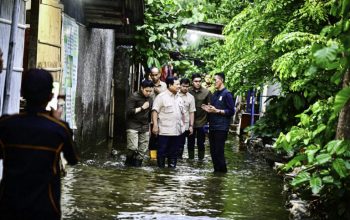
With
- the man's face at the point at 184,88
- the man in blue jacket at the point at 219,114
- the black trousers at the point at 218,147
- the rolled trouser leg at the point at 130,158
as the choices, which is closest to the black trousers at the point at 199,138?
the man's face at the point at 184,88

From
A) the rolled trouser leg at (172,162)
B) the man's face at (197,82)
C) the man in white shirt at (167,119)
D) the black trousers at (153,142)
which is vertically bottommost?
the rolled trouser leg at (172,162)

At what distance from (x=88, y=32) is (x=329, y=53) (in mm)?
11295

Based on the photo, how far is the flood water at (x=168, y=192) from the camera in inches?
348

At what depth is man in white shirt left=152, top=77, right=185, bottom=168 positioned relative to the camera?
13.3 m

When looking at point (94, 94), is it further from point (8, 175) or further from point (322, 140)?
point (8, 175)

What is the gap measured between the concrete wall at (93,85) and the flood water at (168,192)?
1.43 m

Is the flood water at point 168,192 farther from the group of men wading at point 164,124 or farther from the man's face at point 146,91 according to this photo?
the man's face at point 146,91

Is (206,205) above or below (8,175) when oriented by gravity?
below

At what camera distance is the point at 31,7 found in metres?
10.6

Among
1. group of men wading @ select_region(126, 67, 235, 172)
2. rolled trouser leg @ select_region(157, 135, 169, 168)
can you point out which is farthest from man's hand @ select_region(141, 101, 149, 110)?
rolled trouser leg @ select_region(157, 135, 169, 168)

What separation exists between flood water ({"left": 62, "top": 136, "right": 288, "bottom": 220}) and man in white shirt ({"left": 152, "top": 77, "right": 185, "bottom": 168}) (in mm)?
519

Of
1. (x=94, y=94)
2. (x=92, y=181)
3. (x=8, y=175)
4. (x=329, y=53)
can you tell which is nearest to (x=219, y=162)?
(x=92, y=181)

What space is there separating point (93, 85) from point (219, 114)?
5.63 metres

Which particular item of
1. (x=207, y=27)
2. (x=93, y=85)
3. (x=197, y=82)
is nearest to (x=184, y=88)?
(x=197, y=82)
